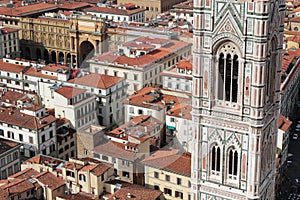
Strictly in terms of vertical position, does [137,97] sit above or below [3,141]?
above

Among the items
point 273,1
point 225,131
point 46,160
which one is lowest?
point 46,160

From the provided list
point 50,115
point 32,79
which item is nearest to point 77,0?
point 32,79

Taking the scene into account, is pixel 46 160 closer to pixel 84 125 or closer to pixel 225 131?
pixel 84 125

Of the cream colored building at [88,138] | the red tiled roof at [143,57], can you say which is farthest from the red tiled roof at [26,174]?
the red tiled roof at [143,57]

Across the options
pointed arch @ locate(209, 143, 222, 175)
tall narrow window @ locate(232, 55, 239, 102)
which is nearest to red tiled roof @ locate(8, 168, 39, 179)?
pointed arch @ locate(209, 143, 222, 175)

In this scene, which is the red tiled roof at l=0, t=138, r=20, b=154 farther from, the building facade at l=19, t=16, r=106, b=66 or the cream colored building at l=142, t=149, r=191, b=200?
the building facade at l=19, t=16, r=106, b=66

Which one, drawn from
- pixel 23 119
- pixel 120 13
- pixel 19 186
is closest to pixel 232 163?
pixel 19 186
